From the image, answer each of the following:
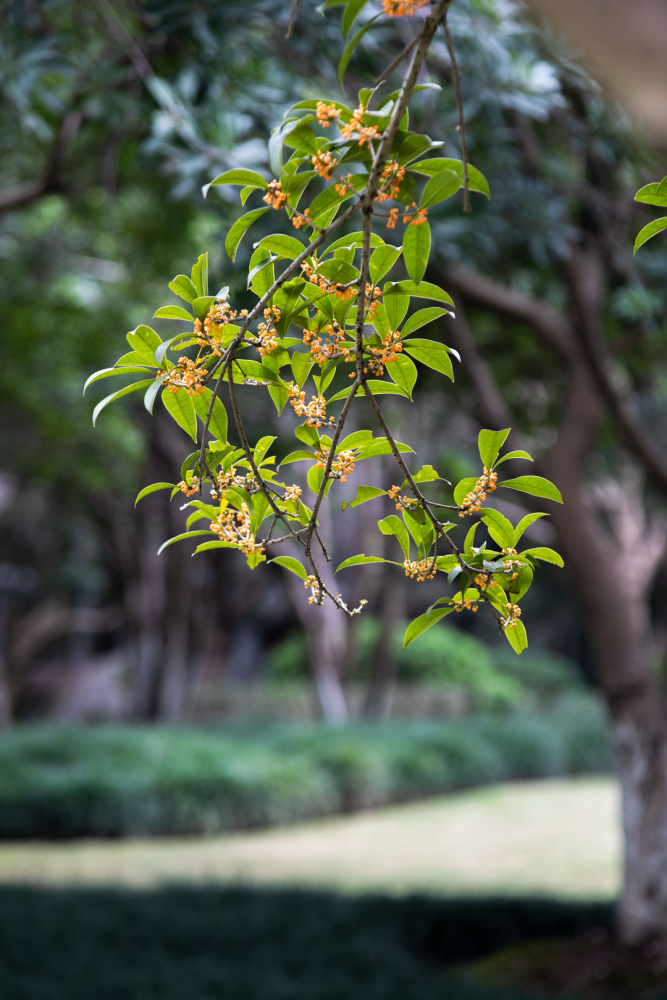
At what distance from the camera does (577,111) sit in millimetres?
3027

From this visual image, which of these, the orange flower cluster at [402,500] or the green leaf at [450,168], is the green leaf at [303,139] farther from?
the orange flower cluster at [402,500]

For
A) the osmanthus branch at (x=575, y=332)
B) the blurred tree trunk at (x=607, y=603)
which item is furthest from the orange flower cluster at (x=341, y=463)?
the blurred tree trunk at (x=607, y=603)

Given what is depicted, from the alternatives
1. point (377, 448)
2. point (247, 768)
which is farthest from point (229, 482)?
point (247, 768)

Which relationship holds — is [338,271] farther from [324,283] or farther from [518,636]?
[518,636]

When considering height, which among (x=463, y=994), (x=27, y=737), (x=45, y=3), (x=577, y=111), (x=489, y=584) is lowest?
(x=27, y=737)

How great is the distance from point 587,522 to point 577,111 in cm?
158

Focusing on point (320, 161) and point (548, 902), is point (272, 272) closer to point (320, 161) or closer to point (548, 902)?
point (320, 161)

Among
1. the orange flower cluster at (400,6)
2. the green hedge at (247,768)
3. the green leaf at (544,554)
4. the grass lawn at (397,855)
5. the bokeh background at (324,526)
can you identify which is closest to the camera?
the orange flower cluster at (400,6)

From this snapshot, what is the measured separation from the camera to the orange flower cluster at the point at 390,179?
64cm

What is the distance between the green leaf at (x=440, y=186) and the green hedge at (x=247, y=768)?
6.13 meters

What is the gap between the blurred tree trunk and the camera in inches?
123

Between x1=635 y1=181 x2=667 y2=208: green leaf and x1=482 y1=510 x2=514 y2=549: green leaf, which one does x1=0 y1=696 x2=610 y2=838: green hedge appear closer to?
x1=482 y1=510 x2=514 y2=549: green leaf

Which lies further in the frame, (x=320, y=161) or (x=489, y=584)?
(x=489, y=584)

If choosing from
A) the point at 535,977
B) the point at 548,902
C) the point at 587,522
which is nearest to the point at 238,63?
the point at 587,522
